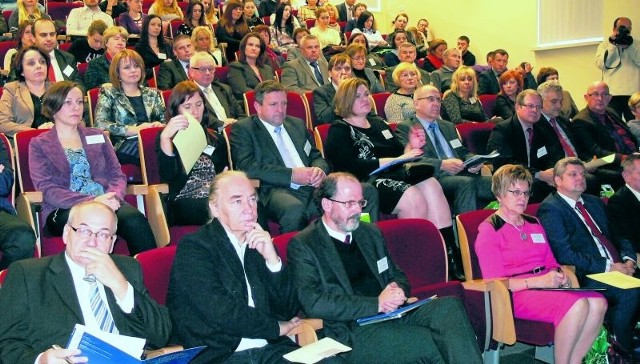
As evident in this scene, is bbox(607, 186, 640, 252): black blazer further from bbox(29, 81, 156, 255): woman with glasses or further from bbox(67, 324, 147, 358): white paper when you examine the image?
bbox(67, 324, 147, 358): white paper

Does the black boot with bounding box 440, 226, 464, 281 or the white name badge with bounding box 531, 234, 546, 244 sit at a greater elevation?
the white name badge with bounding box 531, 234, 546, 244

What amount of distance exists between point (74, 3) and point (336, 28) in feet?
9.65

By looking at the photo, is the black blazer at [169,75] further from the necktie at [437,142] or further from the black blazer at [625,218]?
the black blazer at [625,218]

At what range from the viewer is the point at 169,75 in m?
6.76

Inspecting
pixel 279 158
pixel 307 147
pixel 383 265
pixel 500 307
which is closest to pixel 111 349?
pixel 383 265

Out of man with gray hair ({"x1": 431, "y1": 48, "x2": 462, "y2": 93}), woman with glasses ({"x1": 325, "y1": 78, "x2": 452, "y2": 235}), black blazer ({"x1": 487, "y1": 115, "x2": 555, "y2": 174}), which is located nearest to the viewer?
woman with glasses ({"x1": 325, "y1": 78, "x2": 452, "y2": 235})

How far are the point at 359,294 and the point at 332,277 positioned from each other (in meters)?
0.16

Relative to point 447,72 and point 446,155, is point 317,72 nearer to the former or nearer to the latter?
point 447,72

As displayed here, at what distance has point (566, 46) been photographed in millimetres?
10430

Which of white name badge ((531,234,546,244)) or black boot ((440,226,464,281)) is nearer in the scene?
white name badge ((531,234,546,244))

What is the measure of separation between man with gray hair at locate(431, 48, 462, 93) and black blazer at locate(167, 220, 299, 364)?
5.21m

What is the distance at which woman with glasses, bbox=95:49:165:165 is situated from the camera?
17.1 feet

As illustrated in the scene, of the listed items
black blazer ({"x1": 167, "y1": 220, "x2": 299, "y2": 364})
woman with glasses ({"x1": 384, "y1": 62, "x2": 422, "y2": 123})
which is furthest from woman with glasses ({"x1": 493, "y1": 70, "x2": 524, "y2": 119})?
black blazer ({"x1": 167, "y1": 220, "x2": 299, "y2": 364})

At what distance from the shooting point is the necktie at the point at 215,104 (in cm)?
618
